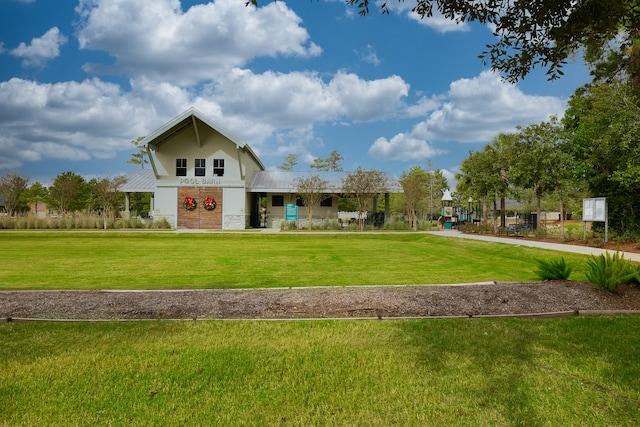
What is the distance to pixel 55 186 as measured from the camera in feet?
130

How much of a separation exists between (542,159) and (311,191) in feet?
52.1

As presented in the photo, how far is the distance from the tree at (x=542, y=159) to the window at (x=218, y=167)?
20855 mm

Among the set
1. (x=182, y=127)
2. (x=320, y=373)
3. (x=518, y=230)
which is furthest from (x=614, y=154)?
(x=182, y=127)

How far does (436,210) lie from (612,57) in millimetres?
37288

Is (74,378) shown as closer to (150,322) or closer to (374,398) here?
(150,322)

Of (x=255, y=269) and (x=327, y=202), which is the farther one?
(x=327, y=202)

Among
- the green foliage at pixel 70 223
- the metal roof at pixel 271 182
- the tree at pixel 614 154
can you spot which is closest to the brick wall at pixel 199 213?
the green foliage at pixel 70 223

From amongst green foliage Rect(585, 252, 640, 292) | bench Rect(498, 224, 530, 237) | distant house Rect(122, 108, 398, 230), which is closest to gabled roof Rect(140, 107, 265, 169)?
distant house Rect(122, 108, 398, 230)

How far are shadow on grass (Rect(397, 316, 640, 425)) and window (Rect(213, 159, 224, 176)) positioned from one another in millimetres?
29919

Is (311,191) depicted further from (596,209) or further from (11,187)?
(11,187)

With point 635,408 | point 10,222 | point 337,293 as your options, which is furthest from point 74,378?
point 10,222

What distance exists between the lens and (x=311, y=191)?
32062mm

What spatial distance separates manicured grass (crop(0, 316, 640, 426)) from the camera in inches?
121

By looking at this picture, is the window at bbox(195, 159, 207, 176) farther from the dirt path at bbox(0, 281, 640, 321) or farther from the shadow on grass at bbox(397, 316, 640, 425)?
the shadow on grass at bbox(397, 316, 640, 425)
